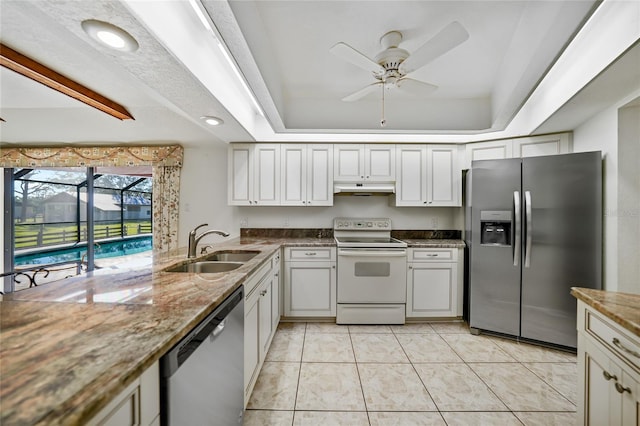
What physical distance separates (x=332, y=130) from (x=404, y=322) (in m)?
2.45

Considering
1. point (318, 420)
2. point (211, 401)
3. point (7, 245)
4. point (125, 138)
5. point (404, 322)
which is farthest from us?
point (7, 245)

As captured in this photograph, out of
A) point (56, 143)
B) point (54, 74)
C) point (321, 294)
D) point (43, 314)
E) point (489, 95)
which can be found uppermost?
point (489, 95)

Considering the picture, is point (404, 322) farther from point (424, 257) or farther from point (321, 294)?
point (321, 294)

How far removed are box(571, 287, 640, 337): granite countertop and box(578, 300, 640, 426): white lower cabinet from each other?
44 millimetres

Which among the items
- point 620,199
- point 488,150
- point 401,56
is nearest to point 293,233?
point 401,56

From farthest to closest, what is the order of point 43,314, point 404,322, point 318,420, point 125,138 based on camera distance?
point 125,138, point 404,322, point 318,420, point 43,314

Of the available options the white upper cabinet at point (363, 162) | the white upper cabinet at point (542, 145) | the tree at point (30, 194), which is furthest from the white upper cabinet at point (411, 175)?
the tree at point (30, 194)

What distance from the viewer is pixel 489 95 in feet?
10.6

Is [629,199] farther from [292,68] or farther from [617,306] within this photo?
[292,68]

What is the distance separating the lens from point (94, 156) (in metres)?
3.80

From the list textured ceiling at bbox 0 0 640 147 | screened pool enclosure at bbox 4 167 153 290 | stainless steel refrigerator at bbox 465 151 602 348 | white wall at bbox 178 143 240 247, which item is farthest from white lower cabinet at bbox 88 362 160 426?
screened pool enclosure at bbox 4 167 153 290

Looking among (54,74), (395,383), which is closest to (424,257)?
(395,383)

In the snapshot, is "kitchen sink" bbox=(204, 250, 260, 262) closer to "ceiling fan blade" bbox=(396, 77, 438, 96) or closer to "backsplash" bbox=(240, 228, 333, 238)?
"backsplash" bbox=(240, 228, 333, 238)

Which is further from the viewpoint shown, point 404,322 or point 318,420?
point 404,322
